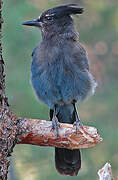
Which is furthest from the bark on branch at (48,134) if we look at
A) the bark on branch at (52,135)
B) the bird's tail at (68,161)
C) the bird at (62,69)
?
the bird's tail at (68,161)

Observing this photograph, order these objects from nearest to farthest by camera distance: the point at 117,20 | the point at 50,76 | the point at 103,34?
the point at 50,76 < the point at 117,20 < the point at 103,34

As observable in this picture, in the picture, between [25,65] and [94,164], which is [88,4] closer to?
[25,65]

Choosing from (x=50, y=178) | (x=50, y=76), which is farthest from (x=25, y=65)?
(x=50, y=178)

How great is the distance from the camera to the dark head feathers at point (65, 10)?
4.76m

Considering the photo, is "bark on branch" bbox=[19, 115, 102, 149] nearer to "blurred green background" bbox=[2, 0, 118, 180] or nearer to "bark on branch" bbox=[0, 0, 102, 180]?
"bark on branch" bbox=[0, 0, 102, 180]

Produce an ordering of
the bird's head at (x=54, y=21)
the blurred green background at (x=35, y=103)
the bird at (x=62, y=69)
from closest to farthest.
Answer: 1. the bird at (x=62, y=69)
2. the bird's head at (x=54, y=21)
3. the blurred green background at (x=35, y=103)

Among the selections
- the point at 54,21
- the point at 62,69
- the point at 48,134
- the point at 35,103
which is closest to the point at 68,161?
the point at 35,103

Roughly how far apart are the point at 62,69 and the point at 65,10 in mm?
663

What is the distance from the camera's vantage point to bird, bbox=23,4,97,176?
4676mm

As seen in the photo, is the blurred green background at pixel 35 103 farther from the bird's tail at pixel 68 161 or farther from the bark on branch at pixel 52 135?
the bark on branch at pixel 52 135

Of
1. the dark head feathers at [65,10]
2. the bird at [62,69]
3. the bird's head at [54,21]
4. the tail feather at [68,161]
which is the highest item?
the dark head feathers at [65,10]

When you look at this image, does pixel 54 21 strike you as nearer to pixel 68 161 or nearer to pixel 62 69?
pixel 62 69

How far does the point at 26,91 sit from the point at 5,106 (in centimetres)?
177

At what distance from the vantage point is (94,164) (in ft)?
18.3
